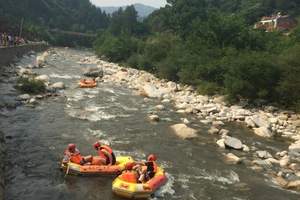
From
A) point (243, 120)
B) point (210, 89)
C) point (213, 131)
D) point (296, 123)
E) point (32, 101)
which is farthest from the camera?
point (210, 89)

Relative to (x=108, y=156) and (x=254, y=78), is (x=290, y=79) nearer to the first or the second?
(x=254, y=78)

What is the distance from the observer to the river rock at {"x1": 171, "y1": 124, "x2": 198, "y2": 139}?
2050 centimetres

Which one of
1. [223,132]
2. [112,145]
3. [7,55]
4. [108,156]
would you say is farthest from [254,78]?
[7,55]

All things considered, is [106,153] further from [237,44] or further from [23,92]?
[237,44]

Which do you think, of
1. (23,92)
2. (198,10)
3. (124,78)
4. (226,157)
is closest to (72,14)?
(198,10)

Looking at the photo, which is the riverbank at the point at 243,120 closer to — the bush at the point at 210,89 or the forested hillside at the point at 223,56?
the bush at the point at 210,89

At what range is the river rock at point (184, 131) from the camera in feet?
67.3

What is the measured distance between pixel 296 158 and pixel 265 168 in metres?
2.41

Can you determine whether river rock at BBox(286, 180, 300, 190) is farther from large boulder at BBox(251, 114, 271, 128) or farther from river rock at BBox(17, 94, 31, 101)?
river rock at BBox(17, 94, 31, 101)

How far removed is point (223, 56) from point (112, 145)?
19.1 meters

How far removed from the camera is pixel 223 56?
34719 millimetres

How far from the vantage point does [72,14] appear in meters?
151

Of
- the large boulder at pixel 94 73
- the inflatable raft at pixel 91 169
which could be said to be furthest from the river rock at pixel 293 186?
the large boulder at pixel 94 73

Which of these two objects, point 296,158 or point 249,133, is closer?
point 296,158
